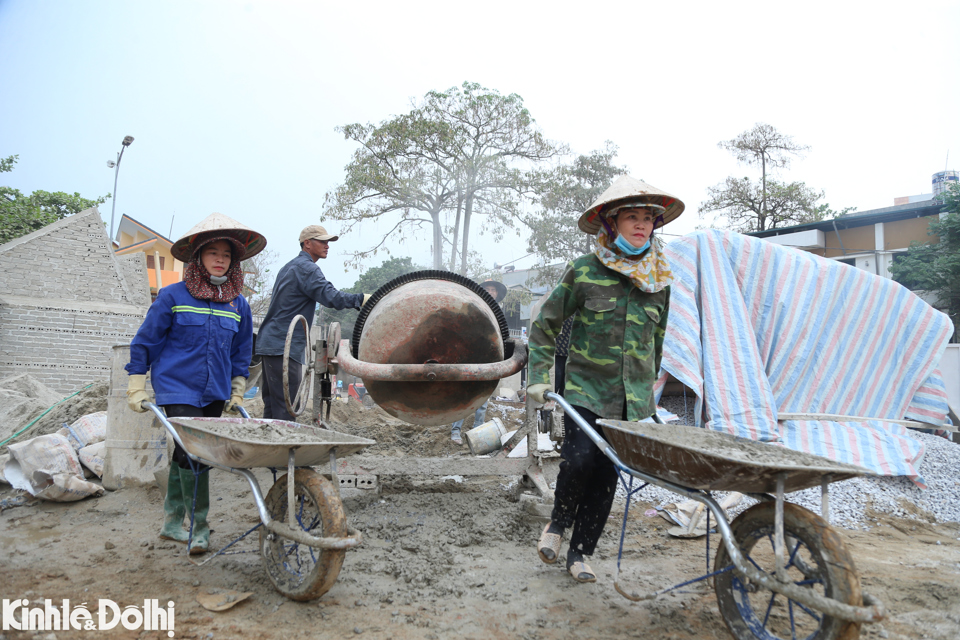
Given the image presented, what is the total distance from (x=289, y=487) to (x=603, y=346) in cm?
152

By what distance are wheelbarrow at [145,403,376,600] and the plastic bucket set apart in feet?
7.73

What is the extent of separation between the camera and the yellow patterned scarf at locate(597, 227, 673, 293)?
2.60 m

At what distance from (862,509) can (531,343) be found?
3.19 meters

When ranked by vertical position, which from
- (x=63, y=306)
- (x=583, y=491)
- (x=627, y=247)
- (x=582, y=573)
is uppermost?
(x=627, y=247)

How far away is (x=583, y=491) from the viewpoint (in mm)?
2602

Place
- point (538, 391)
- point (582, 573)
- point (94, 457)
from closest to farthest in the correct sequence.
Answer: point (582, 573) → point (538, 391) → point (94, 457)

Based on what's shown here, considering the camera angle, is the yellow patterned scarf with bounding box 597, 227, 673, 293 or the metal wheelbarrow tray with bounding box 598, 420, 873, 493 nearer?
the metal wheelbarrow tray with bounding box 598, 420, 873, 493

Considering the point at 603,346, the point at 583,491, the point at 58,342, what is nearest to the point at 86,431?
the point at 583,491

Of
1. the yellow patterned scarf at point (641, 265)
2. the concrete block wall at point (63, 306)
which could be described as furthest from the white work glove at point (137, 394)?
the concrete block wall at point (63, 306)

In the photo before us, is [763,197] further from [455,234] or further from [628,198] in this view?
[628,198]

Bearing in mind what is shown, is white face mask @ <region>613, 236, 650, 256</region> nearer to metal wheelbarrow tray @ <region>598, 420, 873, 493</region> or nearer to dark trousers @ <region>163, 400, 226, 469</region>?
metal wheelbarrow tray @ <region>598, 420, 873, 493</region>

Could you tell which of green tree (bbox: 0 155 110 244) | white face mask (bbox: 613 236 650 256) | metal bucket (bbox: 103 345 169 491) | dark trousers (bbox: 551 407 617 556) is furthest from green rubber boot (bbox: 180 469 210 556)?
green tree (bbox: 0 155 110 244)

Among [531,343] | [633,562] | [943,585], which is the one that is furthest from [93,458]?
[943,585]

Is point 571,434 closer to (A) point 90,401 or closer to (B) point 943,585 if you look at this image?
(B) point 943,585
